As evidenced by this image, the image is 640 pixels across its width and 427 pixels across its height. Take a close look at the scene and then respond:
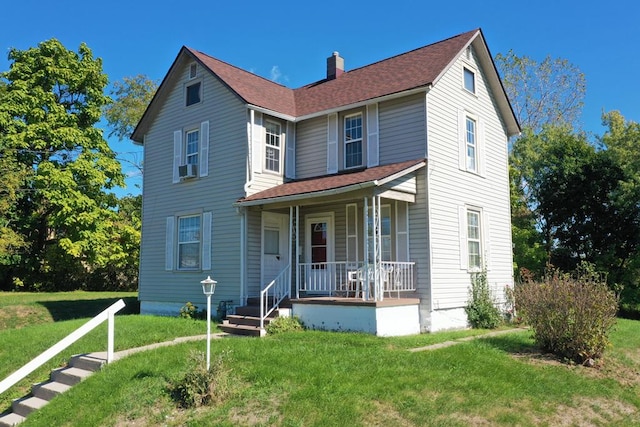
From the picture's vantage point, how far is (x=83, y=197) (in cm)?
2548

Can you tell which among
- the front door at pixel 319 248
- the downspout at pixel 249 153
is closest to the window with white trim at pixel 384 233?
the front door at pixel 319 248

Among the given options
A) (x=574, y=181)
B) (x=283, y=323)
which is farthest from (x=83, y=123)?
(x=574, y=181)

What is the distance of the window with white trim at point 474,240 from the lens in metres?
15.2

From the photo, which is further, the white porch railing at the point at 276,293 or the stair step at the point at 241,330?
the white porch railing at the point at 276,293

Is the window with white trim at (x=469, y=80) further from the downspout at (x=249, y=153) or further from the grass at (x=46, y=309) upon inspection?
the grass at (x=46, y=309)

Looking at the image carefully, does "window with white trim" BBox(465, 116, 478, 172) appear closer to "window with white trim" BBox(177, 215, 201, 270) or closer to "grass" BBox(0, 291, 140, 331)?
"window with white trim" BBox(177, 215, 201, 270)

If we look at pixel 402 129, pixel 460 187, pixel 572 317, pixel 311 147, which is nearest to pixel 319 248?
pixel 311 147

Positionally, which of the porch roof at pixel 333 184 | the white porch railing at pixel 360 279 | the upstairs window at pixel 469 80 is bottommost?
the white porch railing at pixel 360 279

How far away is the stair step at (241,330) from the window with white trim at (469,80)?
30.8ft

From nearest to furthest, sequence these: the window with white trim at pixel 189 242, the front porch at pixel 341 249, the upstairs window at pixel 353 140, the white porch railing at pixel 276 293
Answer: the front porch at pixel 341 249 → the white porch railing at pixel 276 293 → the upstairs window at pixel 353 140 → the window with white trim at pixel 189 242

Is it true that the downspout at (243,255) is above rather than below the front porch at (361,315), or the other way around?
above

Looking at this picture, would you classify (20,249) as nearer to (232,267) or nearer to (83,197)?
(83,197)

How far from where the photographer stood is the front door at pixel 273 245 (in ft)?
49.9

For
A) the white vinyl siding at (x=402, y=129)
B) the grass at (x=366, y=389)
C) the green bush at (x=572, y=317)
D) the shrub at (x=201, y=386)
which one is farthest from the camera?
the white vinyl siding at (x=402, y=129)
